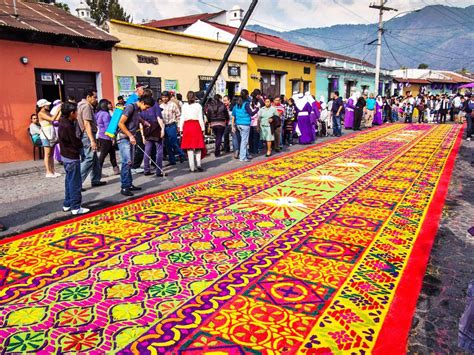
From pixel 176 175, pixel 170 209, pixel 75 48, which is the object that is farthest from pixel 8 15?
pixel 170 209

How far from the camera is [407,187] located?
6.78 meters

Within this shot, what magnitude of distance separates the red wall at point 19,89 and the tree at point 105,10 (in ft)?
77.7

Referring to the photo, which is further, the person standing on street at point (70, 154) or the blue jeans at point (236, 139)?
the blue jeans at point (236, 139)

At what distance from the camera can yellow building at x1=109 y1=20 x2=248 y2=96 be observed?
13.2m

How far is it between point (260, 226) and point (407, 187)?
339 centimetres

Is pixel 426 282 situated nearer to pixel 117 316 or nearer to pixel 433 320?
pixel 433 320

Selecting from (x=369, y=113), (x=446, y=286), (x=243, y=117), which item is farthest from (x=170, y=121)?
(x=369, y=113)

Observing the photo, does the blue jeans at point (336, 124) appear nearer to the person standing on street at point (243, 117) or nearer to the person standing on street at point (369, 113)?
the person standing on street at point (369, 113)

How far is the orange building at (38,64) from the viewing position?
33.7 ft

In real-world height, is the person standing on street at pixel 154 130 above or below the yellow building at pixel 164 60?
below

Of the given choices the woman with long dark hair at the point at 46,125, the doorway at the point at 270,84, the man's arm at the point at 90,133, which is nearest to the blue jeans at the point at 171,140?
the woman with long dark hair at the point at 46,125

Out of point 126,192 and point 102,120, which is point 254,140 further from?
point 126,192

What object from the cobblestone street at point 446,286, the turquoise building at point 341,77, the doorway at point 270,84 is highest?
the turquoise building at point 341,77

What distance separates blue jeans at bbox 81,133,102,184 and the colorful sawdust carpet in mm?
1527
